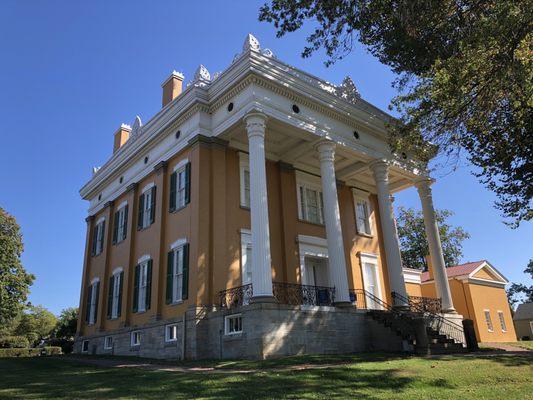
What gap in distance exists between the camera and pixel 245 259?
17375 mm

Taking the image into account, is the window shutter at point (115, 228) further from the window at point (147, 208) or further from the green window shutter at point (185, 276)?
the green window shutter at point (185, 276)

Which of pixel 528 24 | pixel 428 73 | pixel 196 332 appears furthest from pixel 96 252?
pixel 528 24

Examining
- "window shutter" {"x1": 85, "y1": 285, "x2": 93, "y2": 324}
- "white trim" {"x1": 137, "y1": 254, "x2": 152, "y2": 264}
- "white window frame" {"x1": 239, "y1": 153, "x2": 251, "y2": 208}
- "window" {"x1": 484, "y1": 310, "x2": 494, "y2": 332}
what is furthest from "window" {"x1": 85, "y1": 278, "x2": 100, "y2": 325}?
"window" {"x1": 484, "y1": 310, "x2": 494, "y2": 332}

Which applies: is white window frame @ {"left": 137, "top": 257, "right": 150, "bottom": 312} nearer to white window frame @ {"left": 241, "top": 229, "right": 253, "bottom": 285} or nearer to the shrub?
white window frame @ {"left": 241, "top": 229, "right": 253, "bottom": 285}

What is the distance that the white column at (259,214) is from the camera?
1394cm

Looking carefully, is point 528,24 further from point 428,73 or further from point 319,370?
point 319,370

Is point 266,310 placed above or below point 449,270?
below

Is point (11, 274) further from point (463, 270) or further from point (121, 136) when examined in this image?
point (463, 270)

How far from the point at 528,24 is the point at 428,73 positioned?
2.48 metres

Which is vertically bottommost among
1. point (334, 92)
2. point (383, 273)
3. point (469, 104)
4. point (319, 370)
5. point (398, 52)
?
point (319, 370)

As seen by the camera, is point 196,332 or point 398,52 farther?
point 196,332

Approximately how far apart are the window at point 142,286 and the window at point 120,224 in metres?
2.95

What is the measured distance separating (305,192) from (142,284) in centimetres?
839

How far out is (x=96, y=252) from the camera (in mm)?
25422
